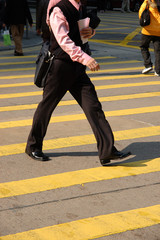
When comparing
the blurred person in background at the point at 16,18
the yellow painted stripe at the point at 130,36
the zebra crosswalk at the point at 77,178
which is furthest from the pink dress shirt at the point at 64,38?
the yellow painted stripe at the point at 130,36

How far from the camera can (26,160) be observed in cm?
611

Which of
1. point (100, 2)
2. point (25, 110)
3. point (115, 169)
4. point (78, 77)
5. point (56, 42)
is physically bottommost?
point (100, 2)

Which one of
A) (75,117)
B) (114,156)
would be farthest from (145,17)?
(114,156)

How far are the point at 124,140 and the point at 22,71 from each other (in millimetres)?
6228

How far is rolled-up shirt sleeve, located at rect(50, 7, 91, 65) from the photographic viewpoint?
545 cm

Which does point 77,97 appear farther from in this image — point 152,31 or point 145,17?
point 152,31

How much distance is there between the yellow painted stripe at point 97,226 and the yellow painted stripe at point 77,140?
2.04 m

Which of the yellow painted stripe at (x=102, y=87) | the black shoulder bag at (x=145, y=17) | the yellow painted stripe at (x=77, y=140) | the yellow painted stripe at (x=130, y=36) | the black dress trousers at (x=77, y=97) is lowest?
the yellow painted stripe at (x=130, y=36)

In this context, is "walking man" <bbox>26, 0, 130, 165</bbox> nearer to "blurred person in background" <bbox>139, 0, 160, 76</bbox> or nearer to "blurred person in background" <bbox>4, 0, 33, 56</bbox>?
"blurred person in background" <bbox>139, 0, 160, 76</bbox>

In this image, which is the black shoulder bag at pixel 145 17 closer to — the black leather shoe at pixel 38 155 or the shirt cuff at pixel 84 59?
the black leather shoe at pixel 38 155

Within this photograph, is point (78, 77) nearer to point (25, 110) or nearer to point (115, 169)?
point (115, 169)

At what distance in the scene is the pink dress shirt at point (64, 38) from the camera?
17.9 feet

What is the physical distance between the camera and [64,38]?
215 inches

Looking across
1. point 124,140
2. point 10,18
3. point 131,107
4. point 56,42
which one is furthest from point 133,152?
point 10,18
